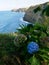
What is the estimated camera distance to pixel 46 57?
Result: 3.01 metres

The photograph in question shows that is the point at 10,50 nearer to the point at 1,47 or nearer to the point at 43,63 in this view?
the point at 1,47

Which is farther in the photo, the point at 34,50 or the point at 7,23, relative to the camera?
the point at 7,23

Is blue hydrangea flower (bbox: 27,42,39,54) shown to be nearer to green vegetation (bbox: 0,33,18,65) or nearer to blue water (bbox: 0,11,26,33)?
green vegetation (bbox: 0,33,18,65)

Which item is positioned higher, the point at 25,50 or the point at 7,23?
the point at 25,50

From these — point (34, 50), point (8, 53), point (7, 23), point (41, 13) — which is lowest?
Result: point (7, 23)

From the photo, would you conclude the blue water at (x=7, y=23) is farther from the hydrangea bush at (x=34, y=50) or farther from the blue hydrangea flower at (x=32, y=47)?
the blue hydrangea flower at (x=32, y=47)

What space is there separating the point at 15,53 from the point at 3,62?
197 mm

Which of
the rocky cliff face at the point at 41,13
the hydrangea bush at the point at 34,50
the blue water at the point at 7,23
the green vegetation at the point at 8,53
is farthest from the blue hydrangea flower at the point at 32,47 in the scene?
the blue water at the point at 7,23

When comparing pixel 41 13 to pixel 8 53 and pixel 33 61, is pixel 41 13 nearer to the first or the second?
pixel 33 61

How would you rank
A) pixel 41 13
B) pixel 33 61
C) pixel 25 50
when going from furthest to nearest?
pixel 25 50, pixel 33 61, pixel 41 13

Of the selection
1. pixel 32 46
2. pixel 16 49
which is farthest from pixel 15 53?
pixel 32 46

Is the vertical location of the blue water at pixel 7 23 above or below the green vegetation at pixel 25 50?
below

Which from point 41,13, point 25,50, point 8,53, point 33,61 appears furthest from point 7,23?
point 41,13

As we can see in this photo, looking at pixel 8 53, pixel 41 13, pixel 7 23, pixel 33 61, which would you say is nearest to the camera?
pixel 41 13
